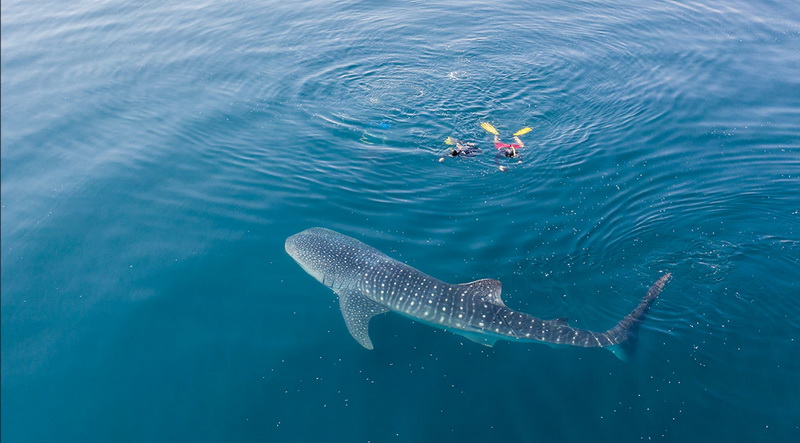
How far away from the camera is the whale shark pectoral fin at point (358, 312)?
10.7 metres

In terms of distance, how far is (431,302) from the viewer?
10.5 meters

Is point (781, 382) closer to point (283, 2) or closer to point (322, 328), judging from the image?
point (322, 328)

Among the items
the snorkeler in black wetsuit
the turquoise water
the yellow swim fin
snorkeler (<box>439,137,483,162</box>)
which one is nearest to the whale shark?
the turquoise water

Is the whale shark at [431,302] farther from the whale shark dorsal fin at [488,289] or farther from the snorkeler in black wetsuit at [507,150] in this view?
the snorkeler in black wetsuit at [507,150]

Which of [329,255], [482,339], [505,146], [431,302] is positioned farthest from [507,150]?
[482,339]

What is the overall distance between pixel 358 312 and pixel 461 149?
7319 millimetres

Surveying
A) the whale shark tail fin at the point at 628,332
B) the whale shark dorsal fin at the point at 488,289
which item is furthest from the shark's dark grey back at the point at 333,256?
the whale shark tail fin at the point at 628,332

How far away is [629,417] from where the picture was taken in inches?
366

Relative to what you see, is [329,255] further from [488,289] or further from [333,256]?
[488,289]

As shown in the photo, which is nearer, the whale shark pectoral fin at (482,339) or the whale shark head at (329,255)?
the whale shark pectoral fin at (482,339)

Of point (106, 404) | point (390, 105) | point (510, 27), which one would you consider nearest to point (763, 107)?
point (510, 27)

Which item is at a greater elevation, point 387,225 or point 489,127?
point 489,127

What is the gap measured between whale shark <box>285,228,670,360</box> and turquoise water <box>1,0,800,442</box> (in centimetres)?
45

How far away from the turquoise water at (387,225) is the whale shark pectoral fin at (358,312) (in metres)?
0.35
